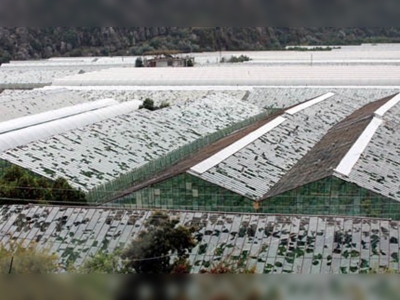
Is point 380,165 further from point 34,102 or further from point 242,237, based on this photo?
point 34,102

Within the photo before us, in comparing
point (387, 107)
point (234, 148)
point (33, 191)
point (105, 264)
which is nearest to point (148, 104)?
point (387, 107)

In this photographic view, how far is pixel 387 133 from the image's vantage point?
16.4 metres

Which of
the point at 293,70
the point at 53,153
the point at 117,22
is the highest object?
the point at 117,22

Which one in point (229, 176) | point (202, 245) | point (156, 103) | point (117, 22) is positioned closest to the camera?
point (117, 22)

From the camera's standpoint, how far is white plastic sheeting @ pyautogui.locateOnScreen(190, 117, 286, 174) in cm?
1250

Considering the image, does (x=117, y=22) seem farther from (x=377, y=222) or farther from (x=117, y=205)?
(x=117, y=205)

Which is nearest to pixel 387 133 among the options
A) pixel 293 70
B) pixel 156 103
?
pixel 156 103

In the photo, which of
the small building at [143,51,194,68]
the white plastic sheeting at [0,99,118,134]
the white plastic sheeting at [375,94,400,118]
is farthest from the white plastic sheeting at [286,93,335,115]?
the small building at [143,51,194,68]

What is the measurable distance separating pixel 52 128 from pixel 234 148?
260 inches

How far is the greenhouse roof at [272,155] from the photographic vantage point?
40.2 ft

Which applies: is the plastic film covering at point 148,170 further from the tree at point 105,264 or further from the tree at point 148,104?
the tree at point 105,264

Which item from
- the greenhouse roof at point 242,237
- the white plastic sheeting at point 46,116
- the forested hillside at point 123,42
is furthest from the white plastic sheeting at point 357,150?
the forested hillside at point 123,42

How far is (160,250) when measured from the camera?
7055 mm

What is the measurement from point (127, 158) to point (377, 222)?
26.8ft
